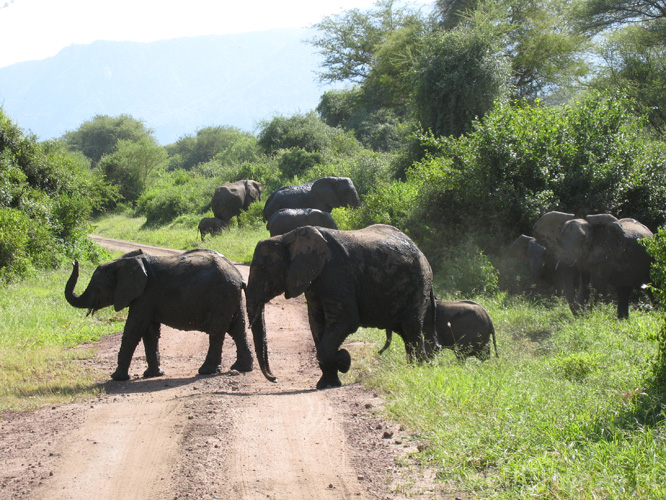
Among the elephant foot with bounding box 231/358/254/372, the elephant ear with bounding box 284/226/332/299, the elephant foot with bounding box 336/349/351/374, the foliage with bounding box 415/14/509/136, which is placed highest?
the foliage with bounding box 415/14/509/136

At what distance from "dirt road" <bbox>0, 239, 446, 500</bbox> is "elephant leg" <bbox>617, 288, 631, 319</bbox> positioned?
5.18m

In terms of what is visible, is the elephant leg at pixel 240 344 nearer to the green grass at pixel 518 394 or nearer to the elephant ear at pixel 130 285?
the elephant ear at pixel 130 285

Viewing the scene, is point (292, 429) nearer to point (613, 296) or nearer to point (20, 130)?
point (613, 296)

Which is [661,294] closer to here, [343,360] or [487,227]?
[343,360]

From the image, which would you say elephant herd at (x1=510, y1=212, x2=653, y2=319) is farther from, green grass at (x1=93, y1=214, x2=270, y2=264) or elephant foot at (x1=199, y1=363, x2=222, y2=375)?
green grass at (x1=93, y1=214, x2=270, y2=264)

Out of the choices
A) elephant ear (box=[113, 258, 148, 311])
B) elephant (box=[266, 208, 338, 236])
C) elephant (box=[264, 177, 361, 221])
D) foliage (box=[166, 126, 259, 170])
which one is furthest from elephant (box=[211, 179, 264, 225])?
foliage (box=[166, 126, 259, 170])

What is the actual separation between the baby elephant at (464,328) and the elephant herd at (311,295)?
0.01m

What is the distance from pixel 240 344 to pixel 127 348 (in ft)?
4.39

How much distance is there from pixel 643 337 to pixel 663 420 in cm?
369

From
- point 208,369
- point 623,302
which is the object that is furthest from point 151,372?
point 623,302

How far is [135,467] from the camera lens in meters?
5.09

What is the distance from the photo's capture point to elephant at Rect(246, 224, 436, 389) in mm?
7488

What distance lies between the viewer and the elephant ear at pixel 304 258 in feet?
24.1

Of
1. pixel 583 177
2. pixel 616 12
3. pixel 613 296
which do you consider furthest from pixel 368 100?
pixel 613 296
